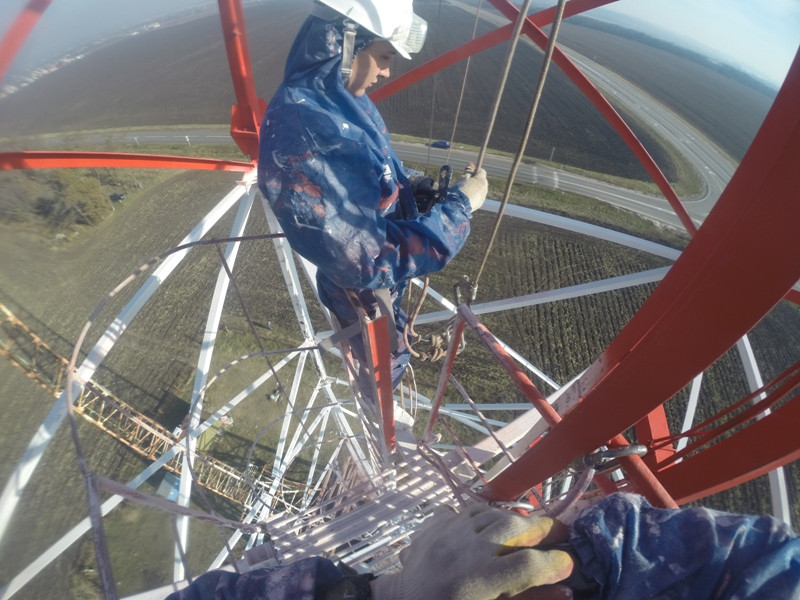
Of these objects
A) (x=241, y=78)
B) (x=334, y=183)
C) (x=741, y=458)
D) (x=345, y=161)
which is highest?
(x=241, y=78)

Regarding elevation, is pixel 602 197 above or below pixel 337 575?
above

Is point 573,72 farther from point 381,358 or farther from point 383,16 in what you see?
point 381,358

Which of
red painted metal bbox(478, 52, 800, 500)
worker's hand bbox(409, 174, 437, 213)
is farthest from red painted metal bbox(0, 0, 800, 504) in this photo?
worker's hand bbox(409, 174, 437, 213)

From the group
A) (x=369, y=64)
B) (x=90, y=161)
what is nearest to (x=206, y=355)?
(x=90, y=161)

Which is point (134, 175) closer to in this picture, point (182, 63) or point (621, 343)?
point (182, 63)

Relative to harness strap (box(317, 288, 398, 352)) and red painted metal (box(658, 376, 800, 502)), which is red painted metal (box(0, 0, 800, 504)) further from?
harness strap (box(317, 288, 398, 352))

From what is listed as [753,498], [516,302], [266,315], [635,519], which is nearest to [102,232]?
[266,315]
